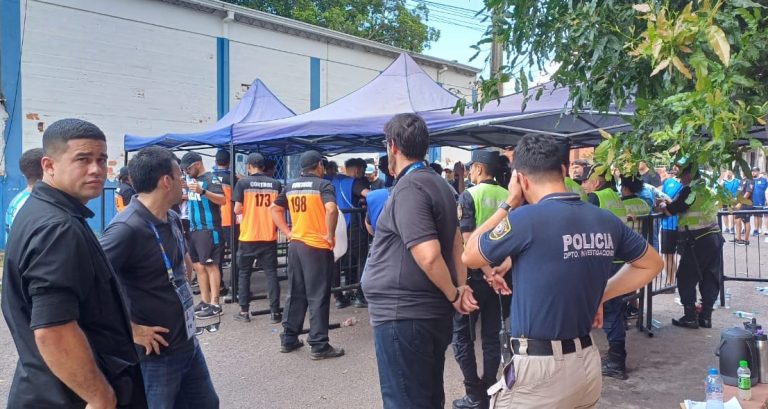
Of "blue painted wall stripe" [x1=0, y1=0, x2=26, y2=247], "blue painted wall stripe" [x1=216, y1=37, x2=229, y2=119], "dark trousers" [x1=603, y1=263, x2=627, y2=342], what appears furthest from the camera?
"blue painted wall stripe" [x1=216, y1=37, x2=229, y2=119]

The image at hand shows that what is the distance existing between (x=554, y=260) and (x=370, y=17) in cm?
2454

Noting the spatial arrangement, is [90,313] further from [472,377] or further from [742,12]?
[472,377]

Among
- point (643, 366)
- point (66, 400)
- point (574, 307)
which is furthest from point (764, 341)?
point (66, 400)

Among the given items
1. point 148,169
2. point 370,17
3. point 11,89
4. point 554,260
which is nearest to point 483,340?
point 554,260

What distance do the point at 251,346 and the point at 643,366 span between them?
12.5ft

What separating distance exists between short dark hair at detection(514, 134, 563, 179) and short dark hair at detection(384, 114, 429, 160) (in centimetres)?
58

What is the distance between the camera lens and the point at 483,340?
170 inches

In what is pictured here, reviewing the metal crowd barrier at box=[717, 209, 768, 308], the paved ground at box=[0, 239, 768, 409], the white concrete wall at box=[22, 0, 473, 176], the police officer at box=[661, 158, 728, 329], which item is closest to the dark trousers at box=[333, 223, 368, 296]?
the paved ground at box=[0, 239, 768, 409]

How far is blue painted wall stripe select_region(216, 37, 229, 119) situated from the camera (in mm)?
16047

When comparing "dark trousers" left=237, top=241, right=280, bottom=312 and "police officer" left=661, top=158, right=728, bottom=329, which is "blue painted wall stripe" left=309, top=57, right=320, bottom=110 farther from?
"police officer" left=661, top=158, right=728, bottom=329

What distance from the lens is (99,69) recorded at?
1383cm

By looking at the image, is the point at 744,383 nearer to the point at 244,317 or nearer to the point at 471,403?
the point at 471,403

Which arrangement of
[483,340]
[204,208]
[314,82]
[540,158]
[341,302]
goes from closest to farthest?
[540,158]
[483,340]
[204,208]
[341,302]
[314,82]

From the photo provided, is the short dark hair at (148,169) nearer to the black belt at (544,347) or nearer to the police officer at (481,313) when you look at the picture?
the black belt at (544,347)
